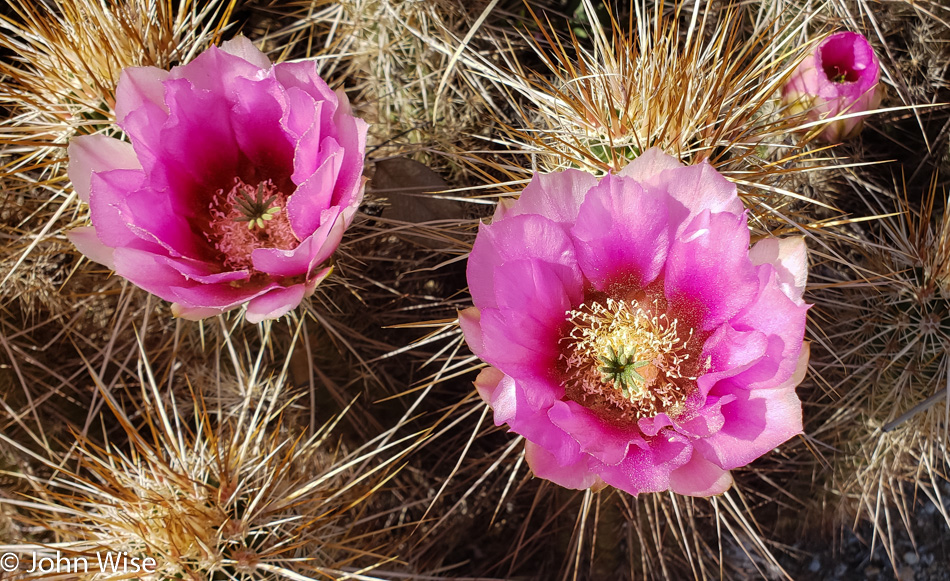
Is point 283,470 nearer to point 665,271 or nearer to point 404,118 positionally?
point 665,271

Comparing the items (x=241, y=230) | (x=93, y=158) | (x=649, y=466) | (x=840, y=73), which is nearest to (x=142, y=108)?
(x=93, y=158)

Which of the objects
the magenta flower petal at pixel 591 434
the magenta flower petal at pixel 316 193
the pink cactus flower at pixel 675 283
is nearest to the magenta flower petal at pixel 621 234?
the pink cactus flower at pixel 675 283

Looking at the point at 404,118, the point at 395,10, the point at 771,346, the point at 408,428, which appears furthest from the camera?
the point at 408,428

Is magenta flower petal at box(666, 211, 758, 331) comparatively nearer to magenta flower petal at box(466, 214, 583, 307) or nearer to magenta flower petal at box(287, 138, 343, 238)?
magenta flower petal at box(466, 214, 583, 307)

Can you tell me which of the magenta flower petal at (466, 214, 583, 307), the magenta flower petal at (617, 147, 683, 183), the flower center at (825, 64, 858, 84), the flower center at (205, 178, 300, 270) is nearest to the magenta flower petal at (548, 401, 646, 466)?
the magenta flower petal at (466, 214, 583, 307)

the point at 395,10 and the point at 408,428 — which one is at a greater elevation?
the point at 395,10

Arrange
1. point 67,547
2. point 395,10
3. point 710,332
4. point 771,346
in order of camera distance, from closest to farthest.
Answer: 1. point 771,346
2. point 710,332
3. point 67,547
4. point 395,10

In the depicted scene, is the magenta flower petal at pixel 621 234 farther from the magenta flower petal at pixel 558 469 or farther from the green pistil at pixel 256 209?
the green pistil at pixel 256 209

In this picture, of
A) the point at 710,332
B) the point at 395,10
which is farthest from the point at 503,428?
the point at 395,10
